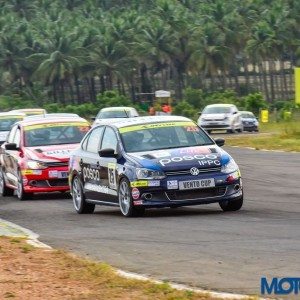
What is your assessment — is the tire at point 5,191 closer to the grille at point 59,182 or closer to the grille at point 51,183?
the grille at point 51,183

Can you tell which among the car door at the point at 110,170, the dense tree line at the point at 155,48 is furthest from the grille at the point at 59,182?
the dense tree line at the point at 155,48

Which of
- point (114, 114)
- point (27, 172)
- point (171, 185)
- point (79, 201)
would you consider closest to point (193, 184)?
point (171, 185)

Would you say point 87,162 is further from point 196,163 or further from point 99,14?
point 99,14

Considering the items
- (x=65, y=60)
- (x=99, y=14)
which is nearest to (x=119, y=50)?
(x=65, y=60)

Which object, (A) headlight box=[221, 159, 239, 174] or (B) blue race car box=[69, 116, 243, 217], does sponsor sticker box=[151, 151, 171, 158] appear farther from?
(A) headlight box=[221, 159, 239, 174]

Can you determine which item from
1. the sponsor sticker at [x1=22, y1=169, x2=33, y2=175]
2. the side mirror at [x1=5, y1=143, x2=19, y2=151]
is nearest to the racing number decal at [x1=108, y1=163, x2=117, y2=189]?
the sponsor sticker at [x1=22, y1=169, x2=33, y2=175]

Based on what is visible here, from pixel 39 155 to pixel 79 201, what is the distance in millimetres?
3962

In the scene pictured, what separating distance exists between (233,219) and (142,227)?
1216 millimetres

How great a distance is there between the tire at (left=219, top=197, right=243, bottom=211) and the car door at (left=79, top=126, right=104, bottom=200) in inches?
75.0

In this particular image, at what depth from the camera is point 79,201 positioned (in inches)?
763

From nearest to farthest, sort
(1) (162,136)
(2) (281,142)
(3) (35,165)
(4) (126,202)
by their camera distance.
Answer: (4) (126,202) → (1) (162,136) → (3) (35,165) → (2) (281,142)

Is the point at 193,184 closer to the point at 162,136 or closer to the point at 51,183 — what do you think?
the point at 162,136

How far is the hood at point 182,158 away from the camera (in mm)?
17000

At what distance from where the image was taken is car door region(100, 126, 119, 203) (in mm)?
18000
